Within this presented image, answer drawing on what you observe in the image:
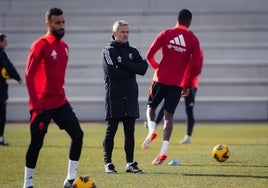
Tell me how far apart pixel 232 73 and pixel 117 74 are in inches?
608

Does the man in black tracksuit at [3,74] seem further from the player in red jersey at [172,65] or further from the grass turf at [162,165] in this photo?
the player in red jersey at [172,65]

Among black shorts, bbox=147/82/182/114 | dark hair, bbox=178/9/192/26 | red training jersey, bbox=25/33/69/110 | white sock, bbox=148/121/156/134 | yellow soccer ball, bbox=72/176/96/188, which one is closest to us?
yellow soccer ball, bbox=72/176/96/188

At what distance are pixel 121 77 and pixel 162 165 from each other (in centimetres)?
170

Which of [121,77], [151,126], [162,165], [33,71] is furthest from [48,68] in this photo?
[151,126]

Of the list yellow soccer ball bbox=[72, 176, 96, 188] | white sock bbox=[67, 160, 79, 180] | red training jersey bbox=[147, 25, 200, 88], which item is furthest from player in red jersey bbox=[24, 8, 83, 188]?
red training jersey bbox=[147, 25, 200, 88]

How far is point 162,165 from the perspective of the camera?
1123cm

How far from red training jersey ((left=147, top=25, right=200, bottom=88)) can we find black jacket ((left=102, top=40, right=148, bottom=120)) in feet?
3.67

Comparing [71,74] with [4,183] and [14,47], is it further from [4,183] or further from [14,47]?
[4,183]

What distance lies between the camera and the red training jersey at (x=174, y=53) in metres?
11.5

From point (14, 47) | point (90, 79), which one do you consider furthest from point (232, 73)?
point (14, 47)

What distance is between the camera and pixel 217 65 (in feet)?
83.1

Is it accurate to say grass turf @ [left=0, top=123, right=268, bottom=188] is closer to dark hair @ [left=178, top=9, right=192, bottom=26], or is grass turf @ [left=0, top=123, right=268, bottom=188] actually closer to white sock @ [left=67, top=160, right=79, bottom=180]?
white sock @ [left=67, top=160, right=79, bottom=180]

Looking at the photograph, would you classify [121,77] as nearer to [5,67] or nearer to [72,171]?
[72,171]

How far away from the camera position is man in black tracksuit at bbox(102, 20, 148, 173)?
10.3 meters
